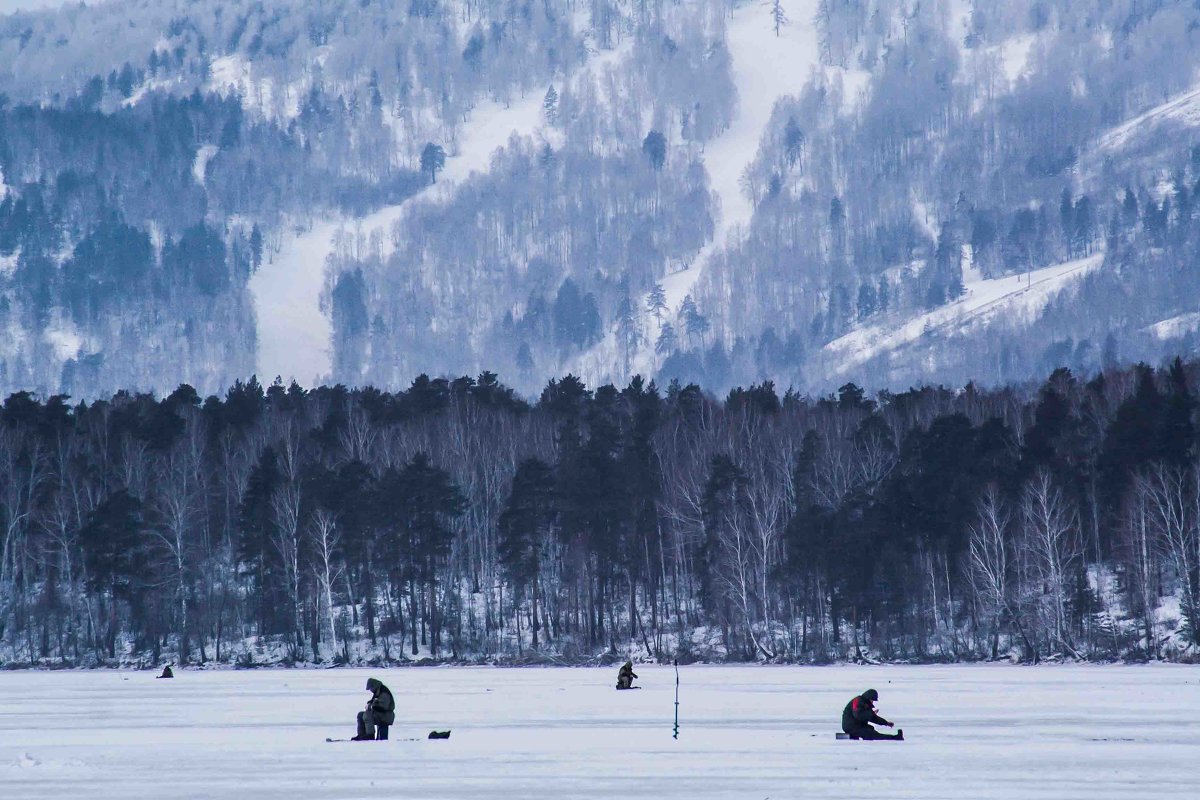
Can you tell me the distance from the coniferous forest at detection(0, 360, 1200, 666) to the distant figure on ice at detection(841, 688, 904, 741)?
3713 cm

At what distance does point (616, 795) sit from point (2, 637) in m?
70.0

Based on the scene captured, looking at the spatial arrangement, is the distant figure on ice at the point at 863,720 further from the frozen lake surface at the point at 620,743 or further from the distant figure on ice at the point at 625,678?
the distant figure on ice at the point at 625,678

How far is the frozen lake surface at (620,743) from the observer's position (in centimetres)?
2336

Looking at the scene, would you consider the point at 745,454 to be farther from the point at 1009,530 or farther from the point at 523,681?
the point at 523,681

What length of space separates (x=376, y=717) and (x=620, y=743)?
15.0ft

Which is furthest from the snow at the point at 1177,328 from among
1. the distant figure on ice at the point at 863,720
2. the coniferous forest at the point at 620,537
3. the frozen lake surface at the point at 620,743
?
the distant figure on ice at the point at 863,720

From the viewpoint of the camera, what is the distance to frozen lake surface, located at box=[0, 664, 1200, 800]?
2336 centimetres

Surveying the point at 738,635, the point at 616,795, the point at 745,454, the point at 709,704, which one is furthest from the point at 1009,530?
the point at 616,795

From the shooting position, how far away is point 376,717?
30344mm

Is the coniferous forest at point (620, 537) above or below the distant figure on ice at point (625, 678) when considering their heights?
above

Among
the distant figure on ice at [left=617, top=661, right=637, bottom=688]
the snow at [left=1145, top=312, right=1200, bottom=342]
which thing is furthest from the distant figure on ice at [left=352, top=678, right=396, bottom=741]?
the snow at [left=1145, top=312, right=1200, bottom=342]

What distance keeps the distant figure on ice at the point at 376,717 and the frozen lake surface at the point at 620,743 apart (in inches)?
21.5

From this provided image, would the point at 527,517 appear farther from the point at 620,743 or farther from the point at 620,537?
the point at 620,743

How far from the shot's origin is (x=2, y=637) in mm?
84875
